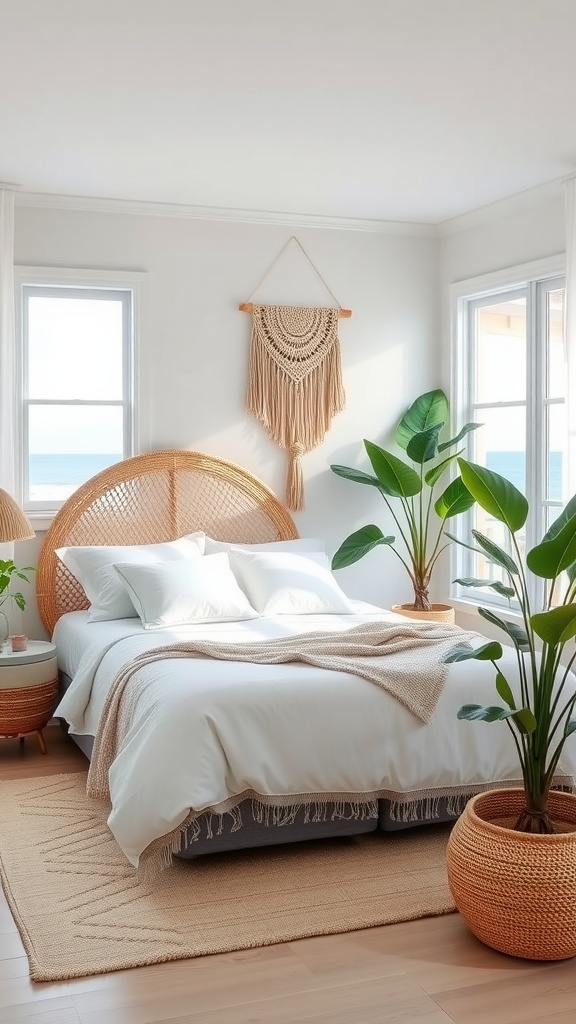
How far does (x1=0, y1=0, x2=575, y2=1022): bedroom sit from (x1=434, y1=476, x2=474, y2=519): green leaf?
566 mm

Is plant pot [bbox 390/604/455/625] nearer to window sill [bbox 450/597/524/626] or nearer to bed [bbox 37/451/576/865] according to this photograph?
window sill [bbox 450/597/524/626]

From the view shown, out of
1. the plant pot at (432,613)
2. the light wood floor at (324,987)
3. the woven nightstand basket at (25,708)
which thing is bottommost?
the light wood floor at (324,987)

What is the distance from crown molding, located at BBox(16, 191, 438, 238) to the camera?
539 cm

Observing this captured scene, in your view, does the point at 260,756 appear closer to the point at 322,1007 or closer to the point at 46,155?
the point at 322,1007

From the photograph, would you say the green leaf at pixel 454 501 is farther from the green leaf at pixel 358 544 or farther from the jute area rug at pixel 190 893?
the jute area rug at pixel 190 893

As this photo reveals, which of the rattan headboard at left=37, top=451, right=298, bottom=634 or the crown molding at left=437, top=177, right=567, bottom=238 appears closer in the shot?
the crown molding at left=437, top=177, right=567, bottom=238

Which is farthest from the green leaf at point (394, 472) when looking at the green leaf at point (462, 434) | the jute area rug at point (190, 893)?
the jute area rug at point (190, 893)

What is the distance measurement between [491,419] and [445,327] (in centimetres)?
70

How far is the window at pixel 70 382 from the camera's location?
216 inches

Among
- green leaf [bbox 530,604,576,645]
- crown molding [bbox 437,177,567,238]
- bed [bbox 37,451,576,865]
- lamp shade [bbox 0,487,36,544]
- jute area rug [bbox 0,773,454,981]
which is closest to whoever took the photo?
green leaf [bbox 530,604,576,645]

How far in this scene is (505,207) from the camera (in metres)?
5.54

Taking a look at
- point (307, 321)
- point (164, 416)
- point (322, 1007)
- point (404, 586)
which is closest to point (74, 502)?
point (164, 416)

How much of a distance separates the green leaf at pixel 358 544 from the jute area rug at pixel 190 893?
2052 millimetres

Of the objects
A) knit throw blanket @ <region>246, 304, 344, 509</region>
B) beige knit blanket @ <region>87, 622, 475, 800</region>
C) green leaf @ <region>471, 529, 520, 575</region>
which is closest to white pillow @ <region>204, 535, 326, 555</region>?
knit throw blanket @ <region>246, 304, 344, 509</region>
